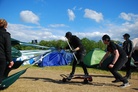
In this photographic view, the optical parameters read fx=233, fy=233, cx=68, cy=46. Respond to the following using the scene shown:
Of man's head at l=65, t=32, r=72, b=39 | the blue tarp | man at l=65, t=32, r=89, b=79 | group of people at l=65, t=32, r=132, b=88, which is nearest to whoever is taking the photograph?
group of people at l=65, t=32, r=132, b=88

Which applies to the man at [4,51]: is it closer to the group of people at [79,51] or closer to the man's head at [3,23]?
the group of people at [79,51]

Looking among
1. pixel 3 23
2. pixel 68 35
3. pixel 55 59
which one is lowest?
pixel 55 59

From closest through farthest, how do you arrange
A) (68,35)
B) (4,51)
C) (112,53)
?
(4,51), (112,53), (68,35)

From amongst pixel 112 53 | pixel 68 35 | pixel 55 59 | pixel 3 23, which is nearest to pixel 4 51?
pixel 3 23

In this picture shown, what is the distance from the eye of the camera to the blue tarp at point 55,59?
2030 cm

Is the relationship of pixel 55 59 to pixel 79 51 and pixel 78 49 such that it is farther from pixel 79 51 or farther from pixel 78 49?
pixel 78 49

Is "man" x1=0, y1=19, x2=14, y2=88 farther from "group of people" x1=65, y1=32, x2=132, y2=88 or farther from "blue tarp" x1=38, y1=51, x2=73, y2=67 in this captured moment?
"blue tarp" x1=38, y1=51, x2=73, y2=67

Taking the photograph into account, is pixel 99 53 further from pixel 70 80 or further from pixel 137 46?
pixel 70 80

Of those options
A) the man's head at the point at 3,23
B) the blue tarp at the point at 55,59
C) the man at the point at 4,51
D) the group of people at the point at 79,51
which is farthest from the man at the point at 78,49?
the blue tarp at the point at 55,59

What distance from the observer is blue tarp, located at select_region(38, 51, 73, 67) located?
20297 millimetres

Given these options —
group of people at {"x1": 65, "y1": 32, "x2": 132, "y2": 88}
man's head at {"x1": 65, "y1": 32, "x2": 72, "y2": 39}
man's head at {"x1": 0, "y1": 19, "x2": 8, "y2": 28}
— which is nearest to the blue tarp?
group of people at {"x1": 65, "y1": 32, "x2": 132, "y2": 88}

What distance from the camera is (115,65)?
26.8 feet

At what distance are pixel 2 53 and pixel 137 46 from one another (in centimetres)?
1340

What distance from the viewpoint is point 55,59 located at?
827 inches
